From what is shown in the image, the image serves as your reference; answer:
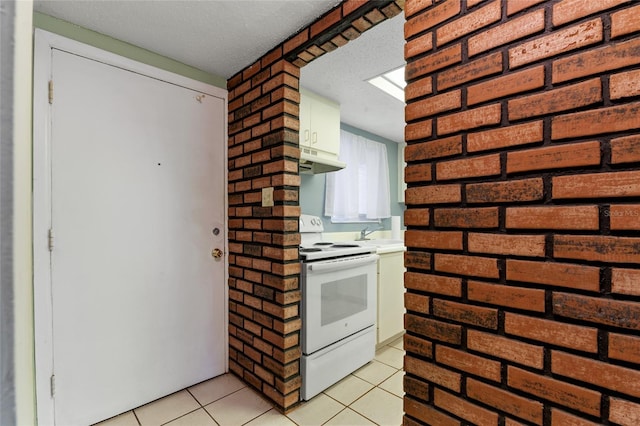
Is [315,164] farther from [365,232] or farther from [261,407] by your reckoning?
[261,407]

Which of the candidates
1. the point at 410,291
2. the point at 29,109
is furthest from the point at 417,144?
the point at 29,109

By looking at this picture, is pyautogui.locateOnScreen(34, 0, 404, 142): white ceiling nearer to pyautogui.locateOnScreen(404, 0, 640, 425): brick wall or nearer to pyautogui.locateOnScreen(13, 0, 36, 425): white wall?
pyautogui.locateOnScreen(404, 0, 640, 425): brick wall

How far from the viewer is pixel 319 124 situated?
8.37 feet

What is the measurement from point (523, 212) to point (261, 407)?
1785 millimetres

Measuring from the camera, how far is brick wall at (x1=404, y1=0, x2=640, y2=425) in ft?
2.45

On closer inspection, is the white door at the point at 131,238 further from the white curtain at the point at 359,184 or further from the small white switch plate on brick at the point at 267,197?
the white curtain at the point at 359,184

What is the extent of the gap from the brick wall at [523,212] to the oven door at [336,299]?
87cm

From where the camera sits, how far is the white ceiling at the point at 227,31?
1500mm

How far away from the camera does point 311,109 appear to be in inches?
98.1

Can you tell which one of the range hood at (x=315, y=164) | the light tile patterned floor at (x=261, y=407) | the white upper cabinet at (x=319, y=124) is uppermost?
the white upper cabinet at (x=319, y=124)

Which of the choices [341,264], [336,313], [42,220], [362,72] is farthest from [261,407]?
[362,72]

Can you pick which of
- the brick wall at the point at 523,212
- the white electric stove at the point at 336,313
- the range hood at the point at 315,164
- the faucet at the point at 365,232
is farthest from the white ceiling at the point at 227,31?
the faucet at the point at 365,232

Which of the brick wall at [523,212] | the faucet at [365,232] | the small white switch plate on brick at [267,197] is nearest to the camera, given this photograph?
the brick wall at [523,212]

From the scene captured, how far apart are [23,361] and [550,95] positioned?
3.83ft
